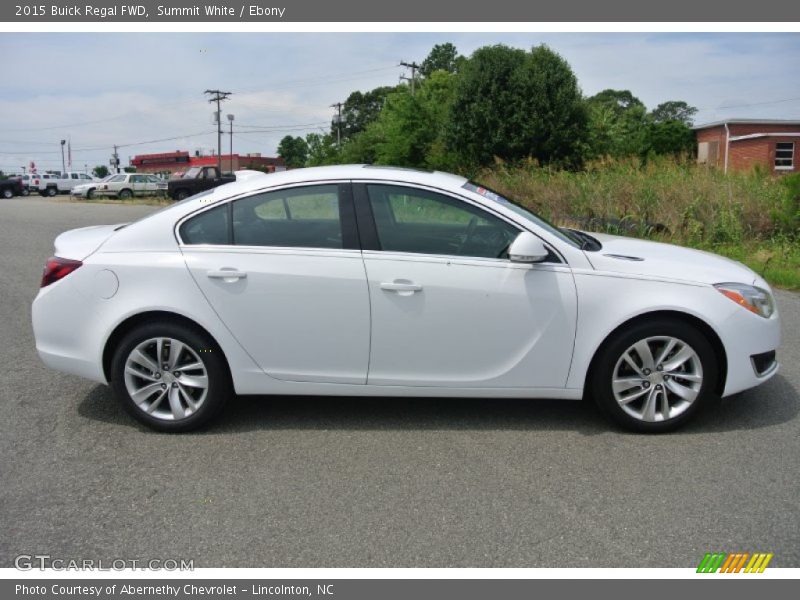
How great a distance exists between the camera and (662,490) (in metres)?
3.69

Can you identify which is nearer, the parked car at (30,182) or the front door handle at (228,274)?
the front door handle at (228,274)

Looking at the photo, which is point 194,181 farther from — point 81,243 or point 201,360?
point 201,360

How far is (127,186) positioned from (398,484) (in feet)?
144

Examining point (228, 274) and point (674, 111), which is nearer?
point (228, 274)

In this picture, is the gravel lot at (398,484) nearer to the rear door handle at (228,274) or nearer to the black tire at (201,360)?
the black tire at (201,360)

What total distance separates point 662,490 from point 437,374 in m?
1.41

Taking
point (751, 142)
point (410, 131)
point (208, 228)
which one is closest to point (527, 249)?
point (208, 228)

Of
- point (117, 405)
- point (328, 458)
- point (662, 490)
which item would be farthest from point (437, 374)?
point (117, 405)

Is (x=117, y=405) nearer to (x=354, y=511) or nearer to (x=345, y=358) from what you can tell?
(x=345, y=358)

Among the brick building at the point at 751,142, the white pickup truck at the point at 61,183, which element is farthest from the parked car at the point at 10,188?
the brick building at the point at 751,142

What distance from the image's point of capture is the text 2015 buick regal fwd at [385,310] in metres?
4.26

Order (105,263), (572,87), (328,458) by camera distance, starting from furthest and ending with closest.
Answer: (572,87), (105,263), (328,458)

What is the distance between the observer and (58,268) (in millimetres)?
4500

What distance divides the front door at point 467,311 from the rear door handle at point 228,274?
0.76 meters
